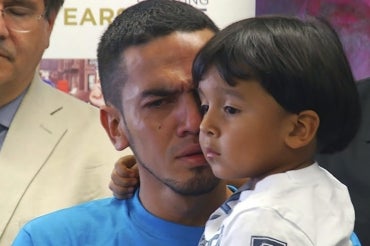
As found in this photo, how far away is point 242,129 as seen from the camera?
116 centimetres

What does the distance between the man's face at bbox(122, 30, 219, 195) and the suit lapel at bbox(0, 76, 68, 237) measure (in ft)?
1.68

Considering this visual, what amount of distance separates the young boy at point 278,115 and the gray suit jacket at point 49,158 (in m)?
0.69

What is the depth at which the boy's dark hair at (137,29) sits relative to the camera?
1.43 m

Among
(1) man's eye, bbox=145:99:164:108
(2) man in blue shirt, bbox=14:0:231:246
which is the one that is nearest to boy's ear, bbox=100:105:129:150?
(2) man in blue shirt, bbox=14:0:231:246

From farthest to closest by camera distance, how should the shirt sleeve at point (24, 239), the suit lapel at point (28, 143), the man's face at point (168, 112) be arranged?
the suit lapel at point (28, 143) → the shirt sleeve at point (24, 239) → the man's face at point (168, 112)

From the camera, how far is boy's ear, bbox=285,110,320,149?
1161 mm

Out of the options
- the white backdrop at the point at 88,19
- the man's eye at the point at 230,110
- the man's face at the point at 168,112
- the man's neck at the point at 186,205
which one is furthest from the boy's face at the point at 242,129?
the white backdrop at the point at 88,19

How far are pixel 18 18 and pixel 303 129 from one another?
924mm

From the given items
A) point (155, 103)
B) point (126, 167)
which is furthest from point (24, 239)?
point (155, 103)

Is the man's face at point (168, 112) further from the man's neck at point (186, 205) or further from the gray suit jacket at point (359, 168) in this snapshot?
the gray suit jacket at point (359, 168)

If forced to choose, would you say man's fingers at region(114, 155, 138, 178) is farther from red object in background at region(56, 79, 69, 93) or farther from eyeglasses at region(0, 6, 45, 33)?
red object in background at region(56, 79, 69, 93)

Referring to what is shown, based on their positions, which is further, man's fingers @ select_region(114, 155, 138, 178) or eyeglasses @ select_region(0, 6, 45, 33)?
eyeglasses @ select_region(0, 6, 45, 33)

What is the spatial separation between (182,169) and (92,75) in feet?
4.12

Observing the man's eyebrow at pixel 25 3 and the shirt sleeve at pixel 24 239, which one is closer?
the shirt sleeve at pixel 24 239
